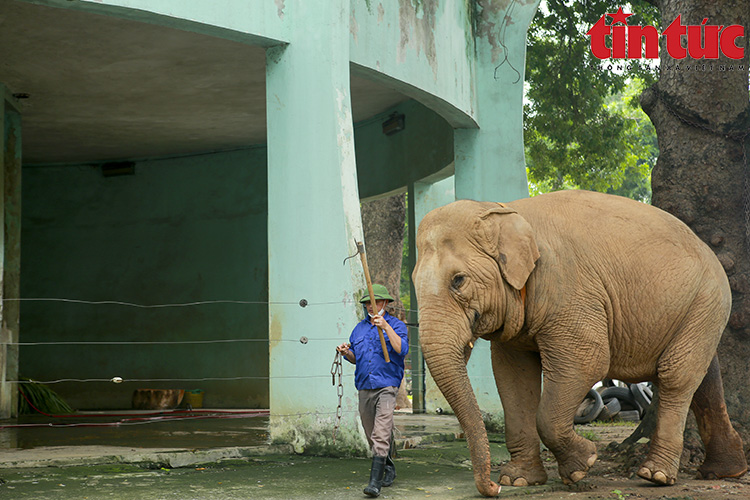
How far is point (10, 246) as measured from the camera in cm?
1252

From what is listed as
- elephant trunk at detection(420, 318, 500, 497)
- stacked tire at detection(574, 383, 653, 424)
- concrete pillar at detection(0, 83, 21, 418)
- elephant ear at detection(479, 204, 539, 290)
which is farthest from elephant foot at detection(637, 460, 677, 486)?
concrete pillar at detection(0, 83, 21, 418)

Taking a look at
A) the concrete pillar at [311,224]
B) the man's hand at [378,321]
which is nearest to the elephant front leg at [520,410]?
the man's hand at [378,321]

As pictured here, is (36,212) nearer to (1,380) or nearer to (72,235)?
(72,235)

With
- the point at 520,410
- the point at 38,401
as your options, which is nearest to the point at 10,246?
the point at 38,401

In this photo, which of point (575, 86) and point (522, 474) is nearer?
point (522, 474)

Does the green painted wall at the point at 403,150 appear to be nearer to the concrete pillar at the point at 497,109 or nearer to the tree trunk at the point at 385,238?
the concrete pillar at the point at 497,109

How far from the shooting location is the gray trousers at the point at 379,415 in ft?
21.0

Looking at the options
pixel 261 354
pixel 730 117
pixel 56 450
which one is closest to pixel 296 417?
pixel 56 450

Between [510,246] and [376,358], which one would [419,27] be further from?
[376,358]

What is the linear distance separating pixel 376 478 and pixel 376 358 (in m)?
0.91

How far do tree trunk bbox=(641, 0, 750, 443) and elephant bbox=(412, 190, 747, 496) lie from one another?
848mm

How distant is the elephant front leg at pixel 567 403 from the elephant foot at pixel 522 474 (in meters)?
0.27

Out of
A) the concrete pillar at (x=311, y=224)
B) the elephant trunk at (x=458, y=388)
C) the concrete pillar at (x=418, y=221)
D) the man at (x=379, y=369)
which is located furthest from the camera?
the concrete pillar at (x=418, y=221)

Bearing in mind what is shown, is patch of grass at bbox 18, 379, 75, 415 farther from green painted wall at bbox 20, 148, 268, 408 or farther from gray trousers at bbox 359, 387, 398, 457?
gray trousers at bbox 359, 387, 398, 457
